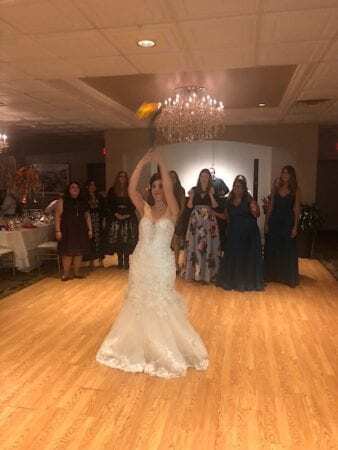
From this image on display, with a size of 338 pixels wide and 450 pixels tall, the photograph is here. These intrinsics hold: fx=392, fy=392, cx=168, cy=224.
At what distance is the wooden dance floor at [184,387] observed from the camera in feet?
7.84

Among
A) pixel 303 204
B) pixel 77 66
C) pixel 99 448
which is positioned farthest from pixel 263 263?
pixel 99 448

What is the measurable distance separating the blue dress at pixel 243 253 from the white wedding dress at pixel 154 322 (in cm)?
231

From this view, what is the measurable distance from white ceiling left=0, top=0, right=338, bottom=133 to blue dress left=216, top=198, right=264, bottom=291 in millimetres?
1842

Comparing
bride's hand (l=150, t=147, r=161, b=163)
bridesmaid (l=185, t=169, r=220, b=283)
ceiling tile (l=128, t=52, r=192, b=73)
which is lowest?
bridesmaid (l=185, t=169, r=220, b=283)

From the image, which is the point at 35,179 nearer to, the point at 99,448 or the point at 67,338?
the point at 67,338

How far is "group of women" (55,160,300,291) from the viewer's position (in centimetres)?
549

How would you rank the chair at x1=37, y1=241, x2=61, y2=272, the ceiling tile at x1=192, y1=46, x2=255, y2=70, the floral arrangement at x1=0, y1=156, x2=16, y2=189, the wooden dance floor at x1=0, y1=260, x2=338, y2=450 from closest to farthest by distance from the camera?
the wooden dance floor at x1=0, y1=260, x2=338, y2=450 → the ceiling tile at x1=192, y1=46, x2=255, y2=70 → the chair at x1=37, y1=241, x2=61, y2=272 → the floral arrangement at x1=0, y1=156, x2=16, y2=189

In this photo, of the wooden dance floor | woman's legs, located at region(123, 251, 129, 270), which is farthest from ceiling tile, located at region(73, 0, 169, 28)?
woman's legs, located at region(123, 251, 129, 270)

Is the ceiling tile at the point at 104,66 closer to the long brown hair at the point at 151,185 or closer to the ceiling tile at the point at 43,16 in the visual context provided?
the ceiling tile at the point at 43,16

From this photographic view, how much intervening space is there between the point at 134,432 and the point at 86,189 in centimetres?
485

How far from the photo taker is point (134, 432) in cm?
243

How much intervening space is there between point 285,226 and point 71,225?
3212mm

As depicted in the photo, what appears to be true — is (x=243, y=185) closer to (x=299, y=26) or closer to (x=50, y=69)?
(x=299, y=26)

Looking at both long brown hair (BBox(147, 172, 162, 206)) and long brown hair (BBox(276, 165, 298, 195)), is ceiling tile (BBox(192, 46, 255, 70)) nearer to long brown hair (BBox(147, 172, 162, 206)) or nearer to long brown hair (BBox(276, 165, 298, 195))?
long brown hair (BBox(147, 172, 162, 206))
